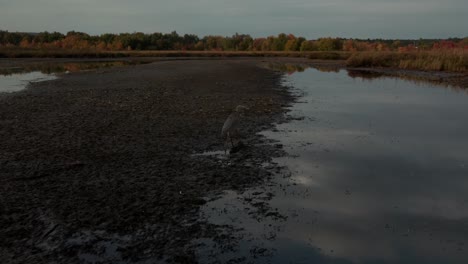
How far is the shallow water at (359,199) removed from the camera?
5.64 m

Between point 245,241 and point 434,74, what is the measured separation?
32.5 m

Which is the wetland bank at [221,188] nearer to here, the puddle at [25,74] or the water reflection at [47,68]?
the puddle at [25,74]

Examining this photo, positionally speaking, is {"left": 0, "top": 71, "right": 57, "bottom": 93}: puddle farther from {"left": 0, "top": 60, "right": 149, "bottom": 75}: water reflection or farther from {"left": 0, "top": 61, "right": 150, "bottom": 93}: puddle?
{"left": 0, "top": 60, "right": 149, "bottom": 75}: water reflection

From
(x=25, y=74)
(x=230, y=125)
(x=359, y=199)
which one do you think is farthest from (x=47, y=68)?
(x=359, y=199)

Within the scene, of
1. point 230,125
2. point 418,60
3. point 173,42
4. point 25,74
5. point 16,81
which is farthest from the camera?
point 173,42

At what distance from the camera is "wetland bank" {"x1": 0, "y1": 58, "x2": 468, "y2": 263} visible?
5680 mm

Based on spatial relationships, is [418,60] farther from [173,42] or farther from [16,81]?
[173,42]

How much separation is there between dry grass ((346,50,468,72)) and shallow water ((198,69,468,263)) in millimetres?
23225

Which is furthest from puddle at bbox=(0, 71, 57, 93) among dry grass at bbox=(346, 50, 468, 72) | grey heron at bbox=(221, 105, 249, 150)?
dry grass at bbox=(346, 50, 468, 72)

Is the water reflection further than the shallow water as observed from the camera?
Yes

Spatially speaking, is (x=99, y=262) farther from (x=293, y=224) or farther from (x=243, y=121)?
(x=243, y=121)

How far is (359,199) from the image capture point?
753 cm

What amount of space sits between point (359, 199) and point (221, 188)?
249 centimetres

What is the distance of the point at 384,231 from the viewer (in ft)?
20.4
